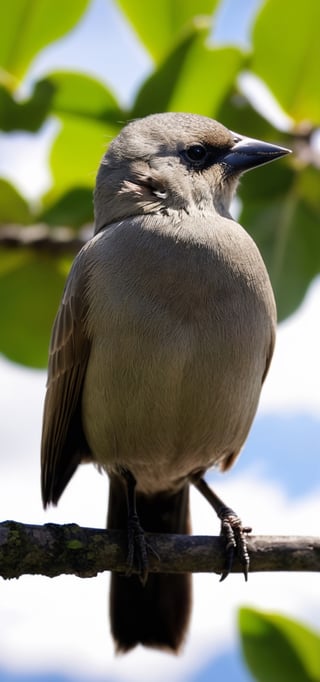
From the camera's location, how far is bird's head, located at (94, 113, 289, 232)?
16.4 ft

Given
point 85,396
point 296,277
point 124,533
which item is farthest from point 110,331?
point 296,277

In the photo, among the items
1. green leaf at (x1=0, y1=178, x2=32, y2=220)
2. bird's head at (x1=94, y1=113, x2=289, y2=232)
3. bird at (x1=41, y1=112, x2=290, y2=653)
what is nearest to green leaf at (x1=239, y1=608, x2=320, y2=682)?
bird at (x1=41, y1=112, x2=290, y2=653)

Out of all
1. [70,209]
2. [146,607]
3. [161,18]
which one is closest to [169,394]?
[70,209]

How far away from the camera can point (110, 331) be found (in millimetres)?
4594

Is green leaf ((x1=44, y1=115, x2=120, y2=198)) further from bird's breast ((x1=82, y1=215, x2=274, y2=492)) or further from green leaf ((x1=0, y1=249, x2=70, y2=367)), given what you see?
bird's breast ((x1=82, y1=215, x2=274, y2=492))

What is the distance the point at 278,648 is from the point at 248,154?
7.31ft

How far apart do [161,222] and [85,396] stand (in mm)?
824

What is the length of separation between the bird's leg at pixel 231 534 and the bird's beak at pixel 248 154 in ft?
5.11

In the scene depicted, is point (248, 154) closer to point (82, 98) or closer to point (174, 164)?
point (174, 164)

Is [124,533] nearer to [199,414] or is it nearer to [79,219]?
[199,414]

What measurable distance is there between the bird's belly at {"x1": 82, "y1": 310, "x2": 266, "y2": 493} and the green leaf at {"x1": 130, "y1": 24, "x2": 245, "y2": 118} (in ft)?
3.96

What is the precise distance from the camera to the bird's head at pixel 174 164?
499cm

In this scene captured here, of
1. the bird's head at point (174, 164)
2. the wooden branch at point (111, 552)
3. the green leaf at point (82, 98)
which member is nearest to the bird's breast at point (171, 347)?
the bird's head at point (174, 164)

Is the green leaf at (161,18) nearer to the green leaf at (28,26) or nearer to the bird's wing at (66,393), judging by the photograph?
the green leaf at (28,26)
